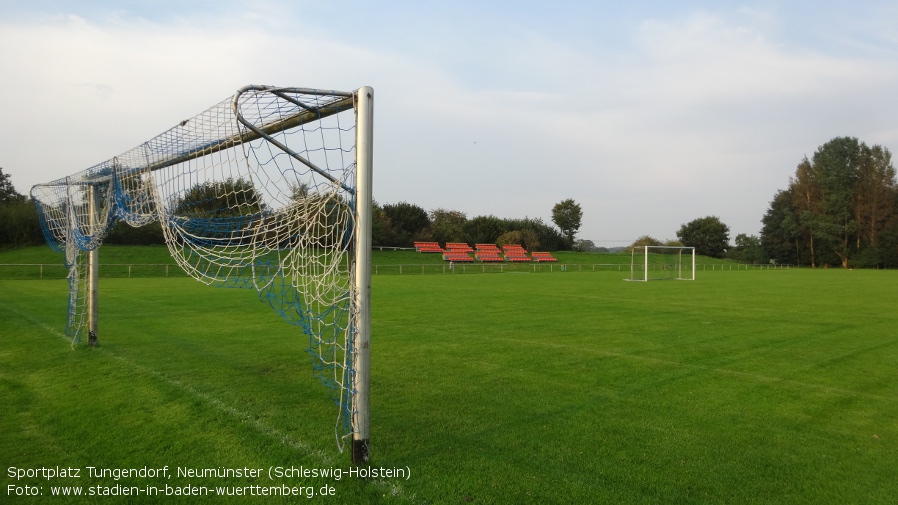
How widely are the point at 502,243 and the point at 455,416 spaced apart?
58.3m

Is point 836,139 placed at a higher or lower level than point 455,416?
higher

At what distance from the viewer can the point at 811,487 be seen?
13.2ft

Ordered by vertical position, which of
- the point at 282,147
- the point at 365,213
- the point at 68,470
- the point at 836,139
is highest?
the point at 836,139

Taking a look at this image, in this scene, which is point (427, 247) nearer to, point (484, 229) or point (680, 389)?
point (484, 229)

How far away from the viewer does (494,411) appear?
573 cm

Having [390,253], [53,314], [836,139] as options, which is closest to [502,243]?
[390,253]

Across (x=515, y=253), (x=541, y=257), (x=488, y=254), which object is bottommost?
(x=541, y=257)

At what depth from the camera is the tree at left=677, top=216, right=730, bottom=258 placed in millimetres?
79375

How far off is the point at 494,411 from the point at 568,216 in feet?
252

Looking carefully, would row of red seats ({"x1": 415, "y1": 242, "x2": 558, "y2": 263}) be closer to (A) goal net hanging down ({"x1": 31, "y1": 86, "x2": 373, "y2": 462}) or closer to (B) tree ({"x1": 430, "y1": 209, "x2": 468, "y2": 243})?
(B) tree ({"x1": 430, "y1": 209, "x2": 468, "y2": 243})

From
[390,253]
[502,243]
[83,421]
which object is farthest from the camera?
[502,243]

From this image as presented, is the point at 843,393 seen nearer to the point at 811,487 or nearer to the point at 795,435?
the point at 795,435

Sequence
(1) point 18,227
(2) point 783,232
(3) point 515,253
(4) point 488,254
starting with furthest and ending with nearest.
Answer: (2) point 783,232
(3) point 515,253
(4) point 488,254
(1) point 18,227

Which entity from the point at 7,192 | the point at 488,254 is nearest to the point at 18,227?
the point at 7,192
